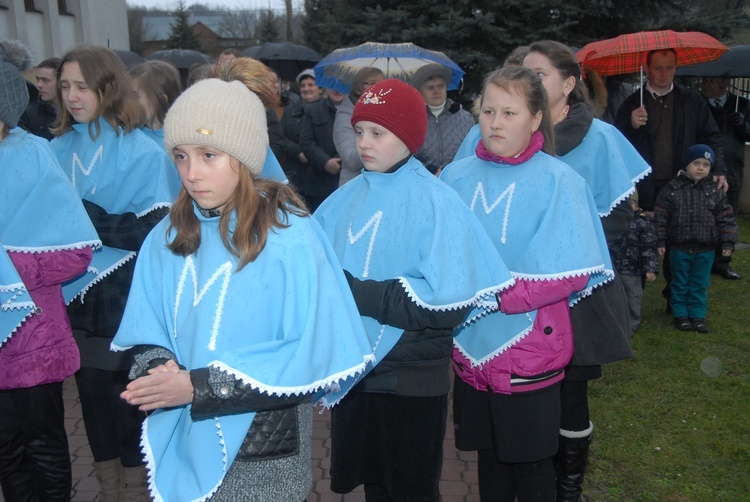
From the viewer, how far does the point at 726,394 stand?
17.3 ft

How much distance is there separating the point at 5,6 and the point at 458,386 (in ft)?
48.1

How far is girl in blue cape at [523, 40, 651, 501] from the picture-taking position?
3359 mm

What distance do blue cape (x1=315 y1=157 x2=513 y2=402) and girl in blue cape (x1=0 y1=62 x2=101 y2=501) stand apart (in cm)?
108

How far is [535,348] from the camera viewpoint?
9.56ft

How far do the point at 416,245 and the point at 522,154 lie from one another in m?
0.62

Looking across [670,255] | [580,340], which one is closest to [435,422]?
[580,340]

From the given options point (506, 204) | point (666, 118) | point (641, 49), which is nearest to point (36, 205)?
point (506, 204)

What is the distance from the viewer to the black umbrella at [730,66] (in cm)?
968

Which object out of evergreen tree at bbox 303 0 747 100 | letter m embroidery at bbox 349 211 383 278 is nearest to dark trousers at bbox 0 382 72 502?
letter m embroidery at bbox 349 211 383 278

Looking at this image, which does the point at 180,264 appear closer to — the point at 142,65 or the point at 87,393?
the point at 87,393

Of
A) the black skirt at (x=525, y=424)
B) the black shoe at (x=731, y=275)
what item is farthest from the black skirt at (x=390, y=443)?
the black shoe at (x=731, y=275)

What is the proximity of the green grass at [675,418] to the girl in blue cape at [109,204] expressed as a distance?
2.39m

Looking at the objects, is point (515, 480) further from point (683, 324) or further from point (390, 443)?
point (683, 324)

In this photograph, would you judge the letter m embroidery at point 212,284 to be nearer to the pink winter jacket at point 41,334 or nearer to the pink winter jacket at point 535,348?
the pink winter jacket at point 41,334
